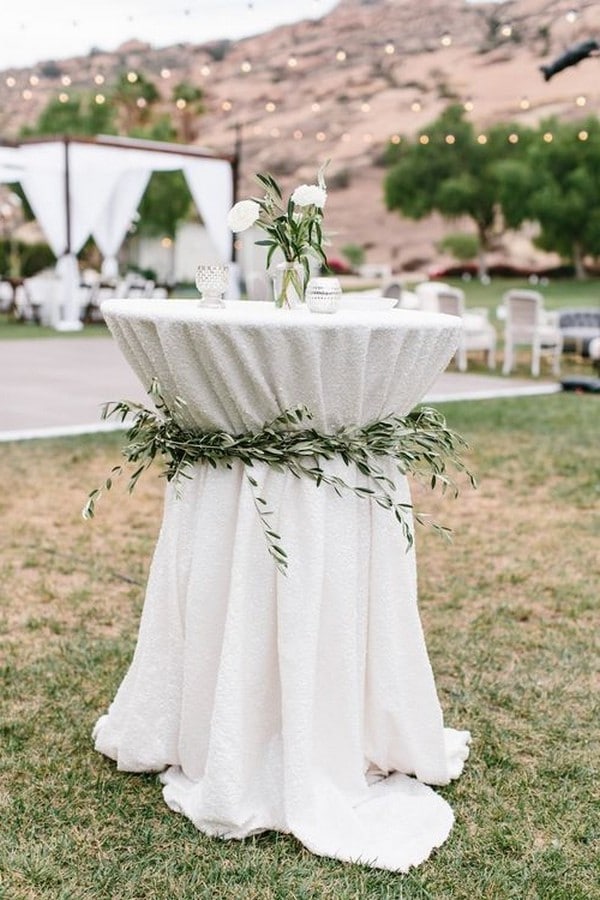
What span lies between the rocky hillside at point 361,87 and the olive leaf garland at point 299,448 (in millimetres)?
41479

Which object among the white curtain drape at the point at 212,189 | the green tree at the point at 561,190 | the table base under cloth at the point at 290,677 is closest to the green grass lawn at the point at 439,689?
the table base under cloth at the point at 290,677

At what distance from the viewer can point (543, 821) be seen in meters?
2.13

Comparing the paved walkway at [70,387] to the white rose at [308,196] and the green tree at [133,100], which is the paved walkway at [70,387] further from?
the green tree at [133,100]

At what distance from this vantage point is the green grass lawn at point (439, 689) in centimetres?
191

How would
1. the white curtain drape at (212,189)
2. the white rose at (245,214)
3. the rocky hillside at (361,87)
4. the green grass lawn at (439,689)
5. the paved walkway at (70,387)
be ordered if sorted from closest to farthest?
the green grass lawn at (439,689)
the white rose at (245,214)
the paved walkway at (70,387)
the white curtain drape at (212,189)
the rocky hillside at (361,87)

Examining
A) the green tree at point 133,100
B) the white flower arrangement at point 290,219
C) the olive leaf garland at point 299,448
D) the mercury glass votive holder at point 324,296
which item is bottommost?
the olive leaf garland at point 299,448

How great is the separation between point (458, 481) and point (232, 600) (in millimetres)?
3881

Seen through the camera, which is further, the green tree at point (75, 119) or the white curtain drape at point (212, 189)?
the green tree at point (75, 119)

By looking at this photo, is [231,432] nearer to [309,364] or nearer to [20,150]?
[309,364]

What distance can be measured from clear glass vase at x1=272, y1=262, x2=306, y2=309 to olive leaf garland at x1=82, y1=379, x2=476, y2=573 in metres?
0.33

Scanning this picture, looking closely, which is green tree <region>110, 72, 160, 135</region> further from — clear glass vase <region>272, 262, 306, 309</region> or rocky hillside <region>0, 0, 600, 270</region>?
clear glass vase <region>272, 262, 306, 309</region>

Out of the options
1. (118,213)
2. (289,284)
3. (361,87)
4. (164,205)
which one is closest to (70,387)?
(289,284)

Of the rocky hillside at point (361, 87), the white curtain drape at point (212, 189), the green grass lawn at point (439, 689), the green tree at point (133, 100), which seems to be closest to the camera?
the green grass lawn at point (439, 689)

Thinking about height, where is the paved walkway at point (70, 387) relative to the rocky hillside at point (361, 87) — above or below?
below
